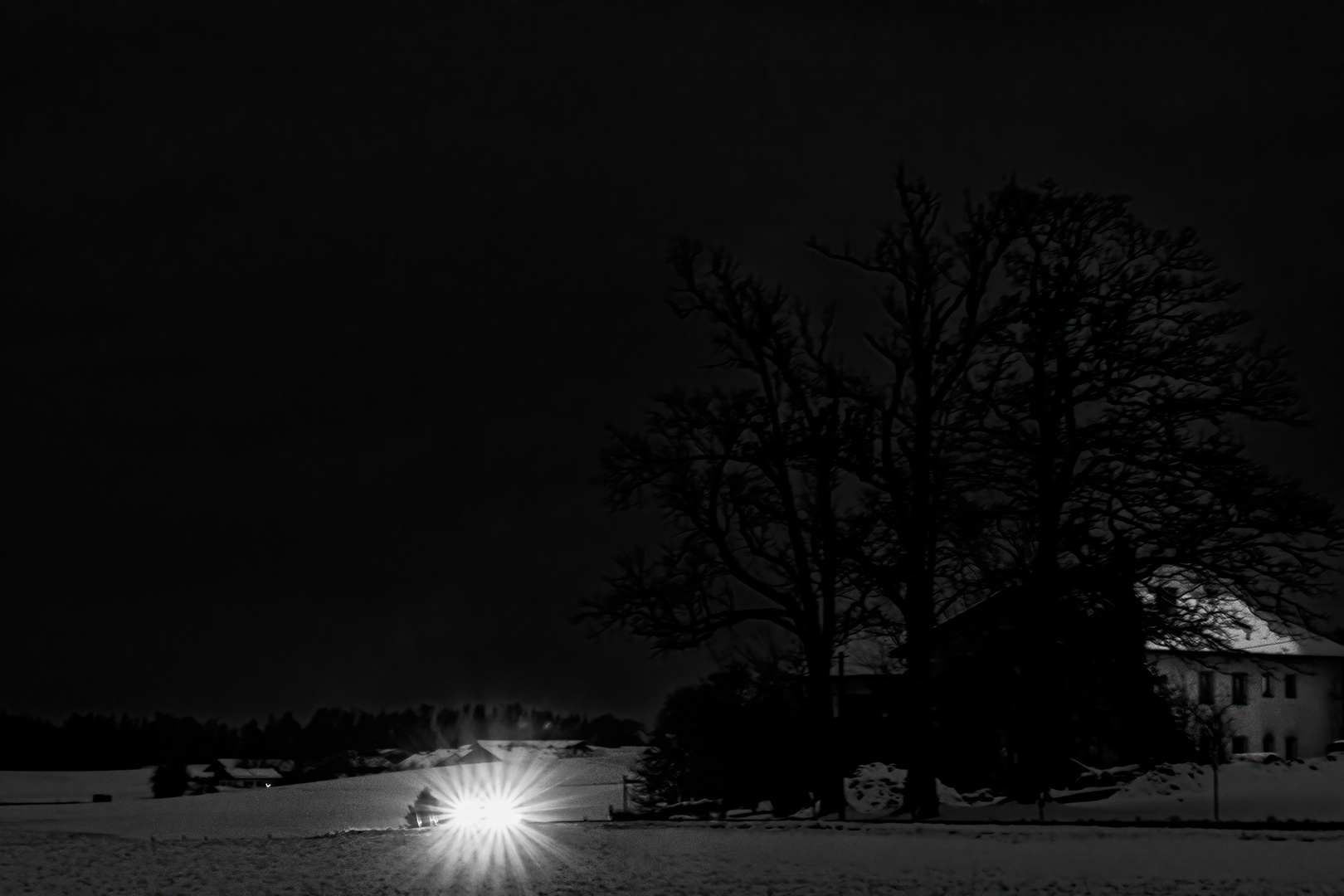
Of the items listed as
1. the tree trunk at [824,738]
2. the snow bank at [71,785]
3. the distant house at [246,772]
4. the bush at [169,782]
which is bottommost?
the snow bank at [71,785]

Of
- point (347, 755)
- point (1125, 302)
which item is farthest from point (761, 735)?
point (347, 755)

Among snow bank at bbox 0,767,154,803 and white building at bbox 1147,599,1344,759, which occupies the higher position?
white building at bbox 1147,599,1344,759

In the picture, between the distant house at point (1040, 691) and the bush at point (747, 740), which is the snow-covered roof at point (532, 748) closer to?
the bush at point (747, 740)

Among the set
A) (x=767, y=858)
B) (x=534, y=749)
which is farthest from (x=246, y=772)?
(x=767, y=858)

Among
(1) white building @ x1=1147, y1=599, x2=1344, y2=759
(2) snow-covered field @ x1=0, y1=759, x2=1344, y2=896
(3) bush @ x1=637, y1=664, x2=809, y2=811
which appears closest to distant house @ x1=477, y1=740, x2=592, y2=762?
(1) white building @ x1=1147, y1=599, x2=1344, y2=759

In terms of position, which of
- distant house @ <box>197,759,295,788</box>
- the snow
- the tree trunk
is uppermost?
the tree trunk

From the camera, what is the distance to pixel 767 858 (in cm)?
2425

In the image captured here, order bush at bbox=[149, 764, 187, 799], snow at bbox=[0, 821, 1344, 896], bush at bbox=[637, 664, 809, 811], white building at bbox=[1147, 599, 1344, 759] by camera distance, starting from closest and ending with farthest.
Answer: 1. snow at bbox=[0, 821, 1344, 896]
2. bush at bbox=[637, 664, 809, 811]
3. white building at bbox=[1147, 599, 1344, 759]
4. bush at bbox=[149, 764, 187, 799]

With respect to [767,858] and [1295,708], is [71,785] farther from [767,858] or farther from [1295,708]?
[767,858]

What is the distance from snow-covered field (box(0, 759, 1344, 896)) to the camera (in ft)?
69.2

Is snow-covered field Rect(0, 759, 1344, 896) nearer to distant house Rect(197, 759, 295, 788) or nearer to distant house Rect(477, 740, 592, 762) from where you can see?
distant house Rect(197, 759, 295, 788)

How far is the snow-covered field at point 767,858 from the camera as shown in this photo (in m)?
21.1

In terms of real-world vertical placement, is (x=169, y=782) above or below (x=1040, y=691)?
below

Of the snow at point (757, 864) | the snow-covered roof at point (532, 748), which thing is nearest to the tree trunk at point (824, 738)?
the snow at point (757, 864)
